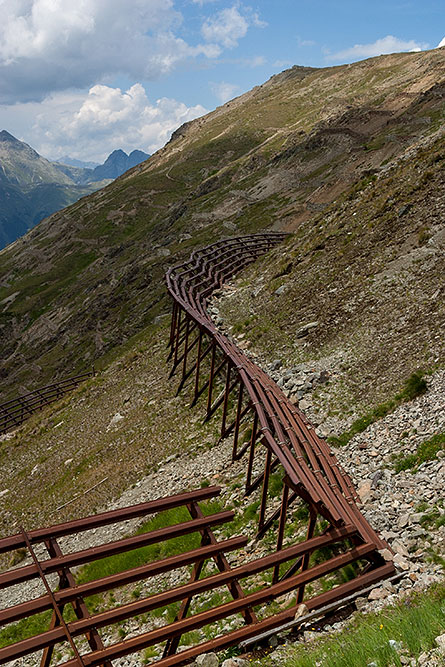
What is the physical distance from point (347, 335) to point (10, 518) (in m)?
18.9

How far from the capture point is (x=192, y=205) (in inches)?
3607

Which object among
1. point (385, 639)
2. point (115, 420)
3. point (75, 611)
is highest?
point (115, 420)

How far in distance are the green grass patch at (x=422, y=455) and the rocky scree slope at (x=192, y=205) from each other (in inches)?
1206

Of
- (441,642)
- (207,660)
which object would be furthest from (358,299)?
(441,642)

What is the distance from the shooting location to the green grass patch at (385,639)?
5.41 meters

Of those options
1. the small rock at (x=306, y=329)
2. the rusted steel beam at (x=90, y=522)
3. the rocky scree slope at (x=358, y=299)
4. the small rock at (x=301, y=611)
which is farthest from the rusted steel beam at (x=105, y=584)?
the small rock at (x=306, y=329)

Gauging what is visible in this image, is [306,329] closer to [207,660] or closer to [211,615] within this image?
[211,615]

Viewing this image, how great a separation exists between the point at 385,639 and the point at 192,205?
91.0 metres

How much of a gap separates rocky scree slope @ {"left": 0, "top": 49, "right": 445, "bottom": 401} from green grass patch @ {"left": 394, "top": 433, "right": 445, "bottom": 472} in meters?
30.6

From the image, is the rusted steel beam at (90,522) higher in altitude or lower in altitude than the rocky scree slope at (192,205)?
lower

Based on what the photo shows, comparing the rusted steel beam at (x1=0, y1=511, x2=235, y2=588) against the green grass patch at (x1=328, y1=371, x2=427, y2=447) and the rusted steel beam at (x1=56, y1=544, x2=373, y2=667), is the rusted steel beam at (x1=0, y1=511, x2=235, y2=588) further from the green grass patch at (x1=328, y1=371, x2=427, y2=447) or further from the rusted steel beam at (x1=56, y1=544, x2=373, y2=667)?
the green grass patch at (x1=328, y1=371, x2=427, y2=447)

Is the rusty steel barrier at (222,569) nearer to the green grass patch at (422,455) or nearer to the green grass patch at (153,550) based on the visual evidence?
the green grass patch at (153,550)

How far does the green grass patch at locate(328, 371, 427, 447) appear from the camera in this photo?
13203 millimetres

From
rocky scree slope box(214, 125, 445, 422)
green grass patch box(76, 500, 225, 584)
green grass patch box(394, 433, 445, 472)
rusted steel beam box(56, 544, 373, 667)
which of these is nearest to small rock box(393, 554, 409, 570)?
rusted steel beam box(56, 544, 373, 667)
